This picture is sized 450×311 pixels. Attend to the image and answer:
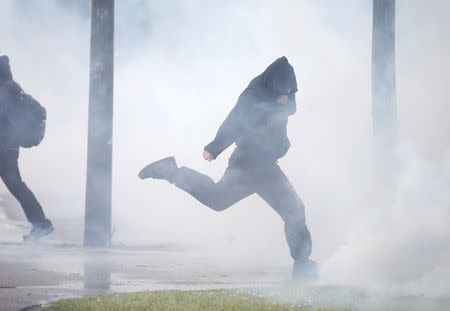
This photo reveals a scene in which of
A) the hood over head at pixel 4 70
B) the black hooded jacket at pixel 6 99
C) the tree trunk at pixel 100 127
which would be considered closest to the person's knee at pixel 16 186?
the black hooded jacket at pixel 6 99

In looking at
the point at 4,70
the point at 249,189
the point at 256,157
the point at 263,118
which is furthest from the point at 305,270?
the point at 4,70

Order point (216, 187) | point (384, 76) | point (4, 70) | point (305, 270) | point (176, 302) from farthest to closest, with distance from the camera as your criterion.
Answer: point (384, 76), point (4, 70), point (305, 270), point (216, 187), point (176, 302)

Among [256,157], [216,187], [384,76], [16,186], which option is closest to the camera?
[216,187]

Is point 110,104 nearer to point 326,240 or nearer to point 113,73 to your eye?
point 113,73

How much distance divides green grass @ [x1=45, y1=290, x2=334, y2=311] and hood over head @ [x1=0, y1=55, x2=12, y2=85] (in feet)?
18.4

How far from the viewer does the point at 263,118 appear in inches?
276

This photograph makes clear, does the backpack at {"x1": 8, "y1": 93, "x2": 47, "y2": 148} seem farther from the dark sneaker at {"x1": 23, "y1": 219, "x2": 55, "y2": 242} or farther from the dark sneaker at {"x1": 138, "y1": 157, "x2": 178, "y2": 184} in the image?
the dark sneaker at {"x1": 138, "y1": 157, "x2": 178, "y2": 184}

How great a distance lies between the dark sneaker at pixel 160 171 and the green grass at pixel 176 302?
146 cm

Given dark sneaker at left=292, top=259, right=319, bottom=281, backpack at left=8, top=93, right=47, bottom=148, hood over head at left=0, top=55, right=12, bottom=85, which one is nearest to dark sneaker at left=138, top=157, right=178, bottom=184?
dark sneaker at left=292, top=259, right=319, bottom=281

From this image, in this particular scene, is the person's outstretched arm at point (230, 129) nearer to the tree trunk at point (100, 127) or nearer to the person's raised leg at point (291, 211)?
the person's raised leg at point (291, 211)

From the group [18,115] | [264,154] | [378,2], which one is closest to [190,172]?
[264,154]

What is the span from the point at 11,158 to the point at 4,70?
139 cm

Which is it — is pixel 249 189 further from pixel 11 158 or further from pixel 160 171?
pixel 11 158

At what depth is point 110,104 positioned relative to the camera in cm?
1083
